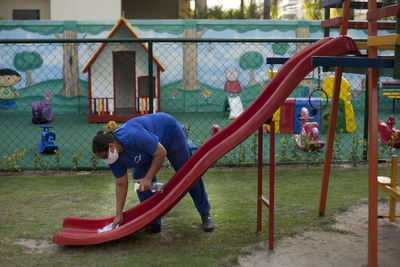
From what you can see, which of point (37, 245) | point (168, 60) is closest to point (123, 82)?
point (168, 60)

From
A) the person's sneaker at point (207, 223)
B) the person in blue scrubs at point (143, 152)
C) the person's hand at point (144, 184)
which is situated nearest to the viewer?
the person in blue scrubs at point (143, 152)

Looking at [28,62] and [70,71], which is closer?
[28,62]

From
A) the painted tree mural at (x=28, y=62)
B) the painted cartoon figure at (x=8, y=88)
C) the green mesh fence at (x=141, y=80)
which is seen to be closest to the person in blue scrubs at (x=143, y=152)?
the green mesh fence at (x=141, y=80)

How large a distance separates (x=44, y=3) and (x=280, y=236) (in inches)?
619

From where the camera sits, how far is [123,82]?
14.2 meters

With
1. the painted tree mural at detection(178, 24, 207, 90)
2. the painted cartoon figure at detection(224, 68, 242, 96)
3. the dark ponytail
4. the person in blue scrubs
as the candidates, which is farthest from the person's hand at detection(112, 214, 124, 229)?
the painted cartoon figure at detection(224, 68, 242, 96)

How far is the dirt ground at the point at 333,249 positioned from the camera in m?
3.80

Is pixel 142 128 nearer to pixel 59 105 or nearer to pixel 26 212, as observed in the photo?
pixel 26 212

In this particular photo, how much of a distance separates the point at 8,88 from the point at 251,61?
22.8 ft

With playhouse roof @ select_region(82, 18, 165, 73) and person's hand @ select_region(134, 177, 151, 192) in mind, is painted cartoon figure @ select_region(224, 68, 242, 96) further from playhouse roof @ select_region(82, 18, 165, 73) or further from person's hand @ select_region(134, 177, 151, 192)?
person's hand @ select_region(134, 177, 151, 192)

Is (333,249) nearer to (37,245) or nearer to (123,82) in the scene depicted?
(37,245)

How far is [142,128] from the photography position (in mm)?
3971

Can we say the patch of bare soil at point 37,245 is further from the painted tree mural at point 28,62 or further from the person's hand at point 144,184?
the painted tree mural at point 28,62

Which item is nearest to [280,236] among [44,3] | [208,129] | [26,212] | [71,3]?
[26,212]
